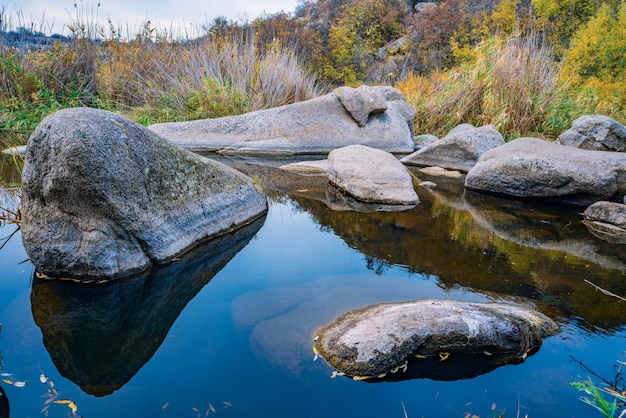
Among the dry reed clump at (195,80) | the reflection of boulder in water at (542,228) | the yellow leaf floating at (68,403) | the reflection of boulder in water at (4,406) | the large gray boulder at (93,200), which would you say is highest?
the dry reed clump at (195,80)

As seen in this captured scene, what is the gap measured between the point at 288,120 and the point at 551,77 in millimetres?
4686

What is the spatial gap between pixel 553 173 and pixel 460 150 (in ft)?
5.83

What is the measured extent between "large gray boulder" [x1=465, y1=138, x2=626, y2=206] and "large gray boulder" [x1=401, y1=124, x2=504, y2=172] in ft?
3.33

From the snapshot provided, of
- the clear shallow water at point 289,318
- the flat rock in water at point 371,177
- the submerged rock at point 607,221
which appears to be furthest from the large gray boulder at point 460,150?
the clear shallow water at point 289,318

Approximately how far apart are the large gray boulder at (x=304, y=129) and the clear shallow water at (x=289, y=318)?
3277mm

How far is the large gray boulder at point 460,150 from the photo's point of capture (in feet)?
20.1

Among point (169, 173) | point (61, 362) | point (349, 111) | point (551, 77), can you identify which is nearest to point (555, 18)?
point (551, 77)

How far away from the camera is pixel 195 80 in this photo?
8438 millimetres

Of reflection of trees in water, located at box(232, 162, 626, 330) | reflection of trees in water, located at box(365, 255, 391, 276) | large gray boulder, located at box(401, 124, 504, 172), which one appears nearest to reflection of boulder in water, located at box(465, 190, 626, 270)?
reflection of trees in water, located at box(232, 162, 626, 330)

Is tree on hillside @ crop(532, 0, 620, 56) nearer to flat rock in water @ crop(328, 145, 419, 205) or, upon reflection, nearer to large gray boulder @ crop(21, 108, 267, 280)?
flat rock in water @ crop(328, 145, 419, 205)

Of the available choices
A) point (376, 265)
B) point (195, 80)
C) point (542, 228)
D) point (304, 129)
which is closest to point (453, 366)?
point (376, 265)

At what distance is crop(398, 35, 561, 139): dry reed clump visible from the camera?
7.65 metres

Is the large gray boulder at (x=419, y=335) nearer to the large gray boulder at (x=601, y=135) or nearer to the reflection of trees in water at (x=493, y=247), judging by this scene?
the reflection of trees in water at (x=493, y=247)

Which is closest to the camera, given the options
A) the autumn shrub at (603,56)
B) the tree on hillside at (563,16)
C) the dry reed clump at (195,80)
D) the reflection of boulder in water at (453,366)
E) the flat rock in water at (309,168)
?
the reflection of boulder in water at (453,366)
